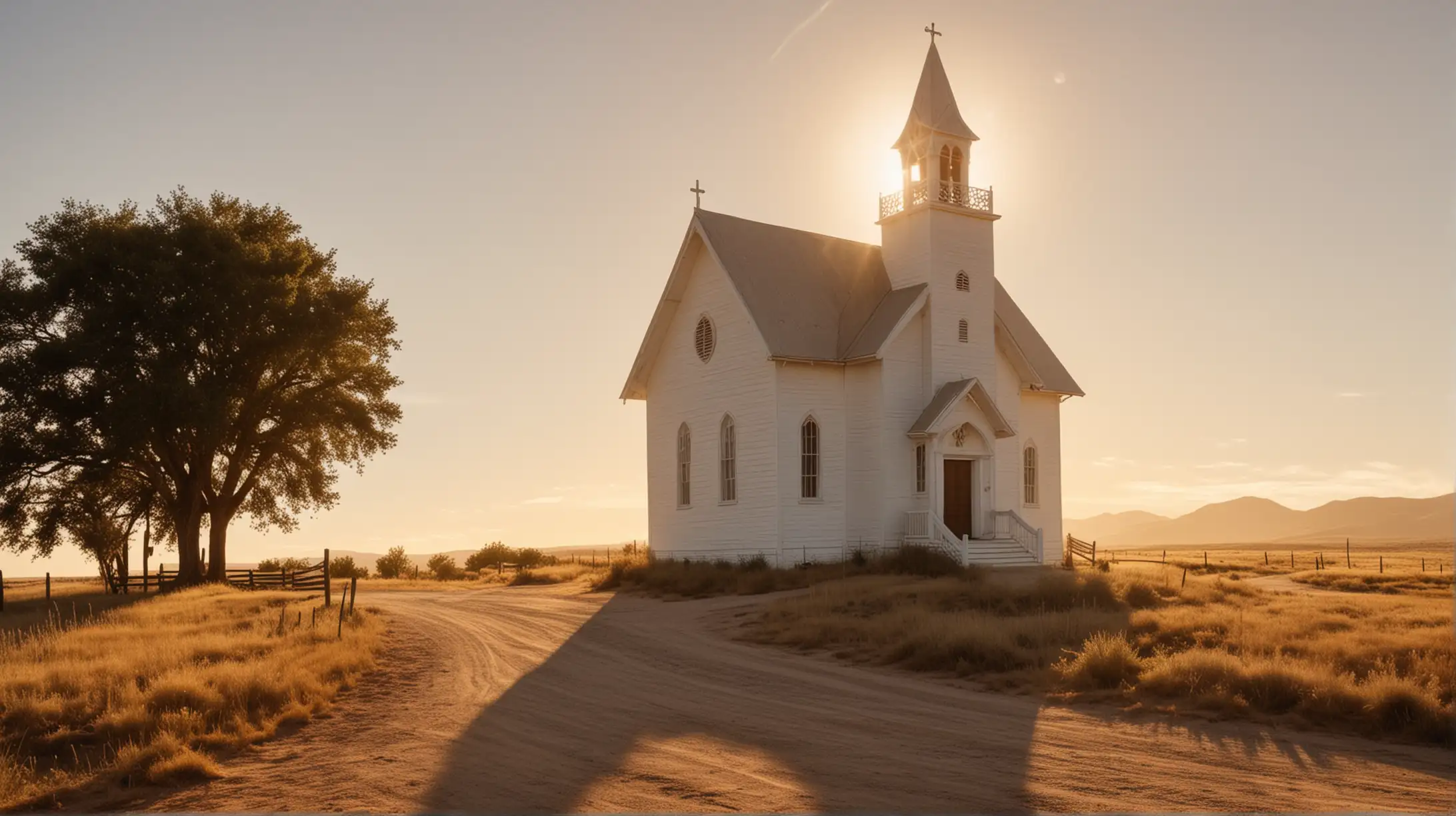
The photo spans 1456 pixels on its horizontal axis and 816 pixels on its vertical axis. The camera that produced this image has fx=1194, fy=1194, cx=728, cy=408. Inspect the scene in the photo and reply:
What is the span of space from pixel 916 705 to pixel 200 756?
7.93 metres

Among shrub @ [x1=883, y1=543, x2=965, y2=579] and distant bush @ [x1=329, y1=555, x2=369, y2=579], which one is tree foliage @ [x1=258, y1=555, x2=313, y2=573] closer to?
distant bush @ [x1=329, y1=555, x2=369, y2=579]

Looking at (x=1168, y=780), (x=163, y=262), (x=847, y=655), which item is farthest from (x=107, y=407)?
(x=1168, y=780)

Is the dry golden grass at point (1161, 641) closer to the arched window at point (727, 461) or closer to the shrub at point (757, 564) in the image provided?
the shrub at point (757, 564)

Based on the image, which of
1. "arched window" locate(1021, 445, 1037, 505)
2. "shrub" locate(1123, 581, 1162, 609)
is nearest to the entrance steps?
"arched window" locate(1021, 445, 1037, 505)

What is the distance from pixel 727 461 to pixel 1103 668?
20.8m

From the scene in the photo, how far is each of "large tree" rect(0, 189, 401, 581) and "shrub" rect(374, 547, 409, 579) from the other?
10760 millimetres

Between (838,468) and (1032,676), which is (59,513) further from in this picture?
(1032,676)

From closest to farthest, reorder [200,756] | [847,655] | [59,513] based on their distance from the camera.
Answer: [200,756] < [847,655] < [59,513]

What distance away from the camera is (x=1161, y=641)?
18.7m

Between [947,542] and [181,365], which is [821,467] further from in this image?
[181,365]

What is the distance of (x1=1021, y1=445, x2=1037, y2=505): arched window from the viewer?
40406 mm

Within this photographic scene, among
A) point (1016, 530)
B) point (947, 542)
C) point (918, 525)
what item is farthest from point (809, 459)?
point (1016, 530)

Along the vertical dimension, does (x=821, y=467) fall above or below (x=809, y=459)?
below

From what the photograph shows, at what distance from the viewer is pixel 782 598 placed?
26141mm
